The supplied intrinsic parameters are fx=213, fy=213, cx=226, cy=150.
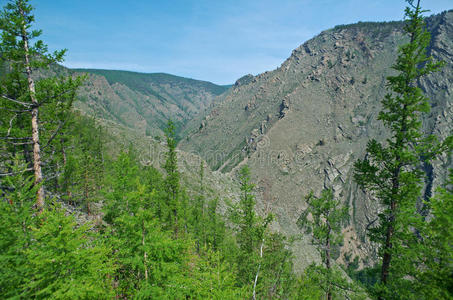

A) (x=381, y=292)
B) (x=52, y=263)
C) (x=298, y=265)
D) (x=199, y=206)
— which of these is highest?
(x=52, y=263)

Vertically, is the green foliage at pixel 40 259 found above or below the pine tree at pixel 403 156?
below

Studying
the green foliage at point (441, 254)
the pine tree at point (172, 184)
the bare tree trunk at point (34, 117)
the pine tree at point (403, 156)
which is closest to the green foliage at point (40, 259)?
the bare tree trunk at point (34, 117)

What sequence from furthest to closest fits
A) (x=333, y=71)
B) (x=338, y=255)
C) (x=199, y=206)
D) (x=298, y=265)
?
(x=333, y=71) < (x=338, y=255) < (x=298, y=265) < (x=199, y=206)

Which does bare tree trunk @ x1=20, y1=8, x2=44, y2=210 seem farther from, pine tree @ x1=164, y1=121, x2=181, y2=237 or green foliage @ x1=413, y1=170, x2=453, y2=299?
pine tree @ x1=164, y1=121, x2=181, y2=237

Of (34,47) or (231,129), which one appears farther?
(231,129)

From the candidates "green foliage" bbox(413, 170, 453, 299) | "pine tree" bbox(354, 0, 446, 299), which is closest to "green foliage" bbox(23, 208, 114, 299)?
"green foliage" bbox(413, 170, 453, 299)

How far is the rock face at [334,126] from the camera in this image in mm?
102562

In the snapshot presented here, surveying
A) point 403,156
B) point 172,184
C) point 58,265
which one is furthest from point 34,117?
point 172,184

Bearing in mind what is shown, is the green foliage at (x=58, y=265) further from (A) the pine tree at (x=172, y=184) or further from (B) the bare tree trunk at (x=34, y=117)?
(A) the pine tree at (x=172, y=184)

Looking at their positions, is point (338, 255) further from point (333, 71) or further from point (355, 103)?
point (333, 71)

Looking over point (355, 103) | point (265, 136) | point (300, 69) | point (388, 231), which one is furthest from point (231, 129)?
point (388, 231)

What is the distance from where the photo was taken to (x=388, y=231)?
29.7ft

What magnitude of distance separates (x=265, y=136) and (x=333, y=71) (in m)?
79.1

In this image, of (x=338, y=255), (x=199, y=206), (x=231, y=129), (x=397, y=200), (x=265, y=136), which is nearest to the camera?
(x=397, y=200)
